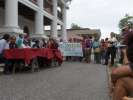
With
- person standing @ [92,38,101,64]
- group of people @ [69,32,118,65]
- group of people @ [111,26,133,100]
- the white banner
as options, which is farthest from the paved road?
the white banner

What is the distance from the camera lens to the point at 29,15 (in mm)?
44406

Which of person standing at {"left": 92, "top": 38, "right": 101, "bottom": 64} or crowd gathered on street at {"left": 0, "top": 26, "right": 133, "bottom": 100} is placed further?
person standing at {"left": 92, "top": 38, "right": 101, "bottom": 64}

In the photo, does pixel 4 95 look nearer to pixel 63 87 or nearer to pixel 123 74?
pixel 63 87

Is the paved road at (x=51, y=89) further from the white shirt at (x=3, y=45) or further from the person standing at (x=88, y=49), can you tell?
the person standing at (x=88, y=49)

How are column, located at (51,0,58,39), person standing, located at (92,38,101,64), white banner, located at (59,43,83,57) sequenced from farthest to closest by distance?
column, located at (51,0,58,39), white banner, located at (59,43,83,57), person standing, located at (92,38,101,64)

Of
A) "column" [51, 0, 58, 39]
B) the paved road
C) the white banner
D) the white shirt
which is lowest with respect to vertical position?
the paved road

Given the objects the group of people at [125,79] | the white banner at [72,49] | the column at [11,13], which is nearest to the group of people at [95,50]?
the white banner at [72,49]

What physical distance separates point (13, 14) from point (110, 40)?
8422 millimetres

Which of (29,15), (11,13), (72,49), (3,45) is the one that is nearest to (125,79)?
(3,45)

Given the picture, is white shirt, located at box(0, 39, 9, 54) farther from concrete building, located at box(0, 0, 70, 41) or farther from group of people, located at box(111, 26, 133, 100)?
group of people, located at box(111, 26, 133, 100)

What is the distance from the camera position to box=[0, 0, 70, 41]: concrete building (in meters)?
28.2

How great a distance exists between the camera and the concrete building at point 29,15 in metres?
28.2

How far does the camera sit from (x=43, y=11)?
40.6 m

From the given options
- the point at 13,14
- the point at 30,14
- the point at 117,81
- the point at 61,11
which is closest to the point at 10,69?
the point at 13,14
